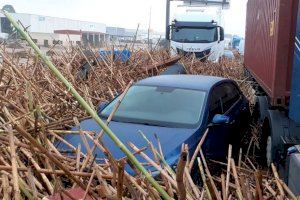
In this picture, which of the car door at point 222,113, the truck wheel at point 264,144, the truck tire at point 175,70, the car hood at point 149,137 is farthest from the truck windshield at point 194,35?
the car hood at point 149,137

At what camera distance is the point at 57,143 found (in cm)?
360

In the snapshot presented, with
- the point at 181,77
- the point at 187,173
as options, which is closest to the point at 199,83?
the point at 181,77

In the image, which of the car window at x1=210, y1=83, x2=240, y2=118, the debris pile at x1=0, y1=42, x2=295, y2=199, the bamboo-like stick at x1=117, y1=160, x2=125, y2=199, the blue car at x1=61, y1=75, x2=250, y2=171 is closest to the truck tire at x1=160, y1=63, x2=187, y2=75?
the debris pile at x1=0, y1=42, x2=295, y2=199

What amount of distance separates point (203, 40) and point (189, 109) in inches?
587

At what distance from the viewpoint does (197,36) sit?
66.0 feet

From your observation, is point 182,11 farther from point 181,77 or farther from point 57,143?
point 57,143

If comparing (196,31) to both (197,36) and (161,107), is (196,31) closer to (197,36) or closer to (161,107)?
(197,36)

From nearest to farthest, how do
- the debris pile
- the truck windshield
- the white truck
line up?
the debris pile
the white truck
the truck windshield

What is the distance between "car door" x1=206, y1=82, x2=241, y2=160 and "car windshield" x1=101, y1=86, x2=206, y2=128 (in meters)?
0.28

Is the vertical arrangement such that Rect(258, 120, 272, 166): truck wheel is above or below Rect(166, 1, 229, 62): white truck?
below

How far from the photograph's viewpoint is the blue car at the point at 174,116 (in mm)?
4945

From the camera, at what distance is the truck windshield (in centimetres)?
1988

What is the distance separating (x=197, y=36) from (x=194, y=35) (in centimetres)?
17

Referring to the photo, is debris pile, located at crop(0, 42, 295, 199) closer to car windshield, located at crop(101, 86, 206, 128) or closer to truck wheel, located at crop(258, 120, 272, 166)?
car windshield, located at crop(101, 86, 206, 128)
